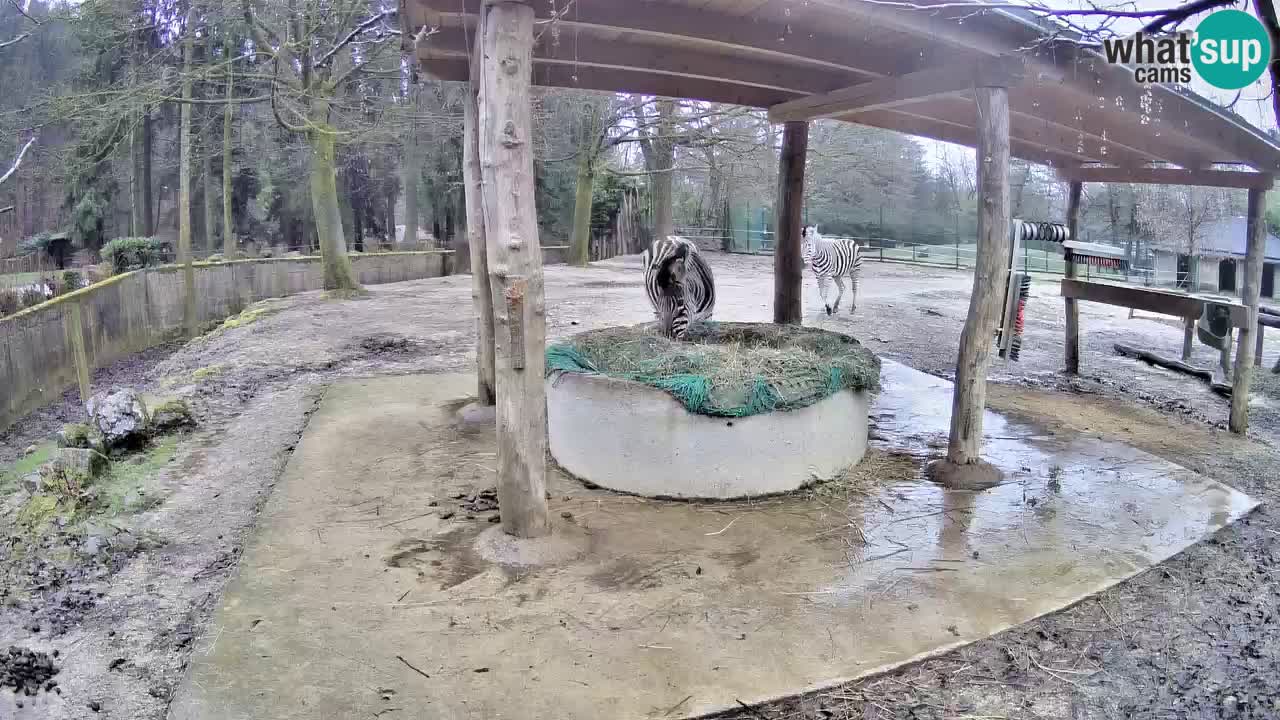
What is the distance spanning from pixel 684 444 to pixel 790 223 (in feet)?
12.8

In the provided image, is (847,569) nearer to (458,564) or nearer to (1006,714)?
(1006,714)

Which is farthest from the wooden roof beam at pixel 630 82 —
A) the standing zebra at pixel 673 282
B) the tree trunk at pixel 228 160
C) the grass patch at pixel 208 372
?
the tree trunk at pixel 228 160

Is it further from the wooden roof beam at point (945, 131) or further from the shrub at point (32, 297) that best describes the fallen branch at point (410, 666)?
the shrub at point (32, 297)

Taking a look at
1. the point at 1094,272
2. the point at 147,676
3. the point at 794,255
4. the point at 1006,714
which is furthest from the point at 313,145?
the point at 1094,272

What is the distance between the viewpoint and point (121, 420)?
643cm

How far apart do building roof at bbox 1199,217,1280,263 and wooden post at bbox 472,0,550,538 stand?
1742cm

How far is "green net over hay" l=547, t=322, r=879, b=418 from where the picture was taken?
193 inches

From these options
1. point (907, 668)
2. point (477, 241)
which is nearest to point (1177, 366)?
point (477, 241)

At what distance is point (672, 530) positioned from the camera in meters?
4.55

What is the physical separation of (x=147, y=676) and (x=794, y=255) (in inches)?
256

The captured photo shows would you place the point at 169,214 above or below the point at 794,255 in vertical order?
above

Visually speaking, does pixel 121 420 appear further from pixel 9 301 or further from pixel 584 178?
pixel 584 178

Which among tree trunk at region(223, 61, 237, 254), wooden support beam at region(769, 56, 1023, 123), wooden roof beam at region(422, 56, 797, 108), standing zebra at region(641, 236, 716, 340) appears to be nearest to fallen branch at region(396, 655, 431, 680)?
standing zebra at region(641, 236, 716, 340)

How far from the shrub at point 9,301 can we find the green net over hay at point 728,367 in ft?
28.5
